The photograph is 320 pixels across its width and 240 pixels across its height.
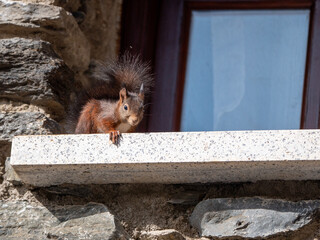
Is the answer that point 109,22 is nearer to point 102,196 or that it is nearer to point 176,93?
point 176,93

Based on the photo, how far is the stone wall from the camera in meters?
2.07

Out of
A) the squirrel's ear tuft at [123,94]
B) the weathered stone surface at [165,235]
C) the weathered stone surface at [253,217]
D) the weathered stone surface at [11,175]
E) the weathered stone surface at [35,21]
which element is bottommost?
the weathered stone surface at [165,235]

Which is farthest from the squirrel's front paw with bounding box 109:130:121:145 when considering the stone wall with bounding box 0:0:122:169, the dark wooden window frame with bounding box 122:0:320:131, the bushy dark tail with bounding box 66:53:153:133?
the dark wooden window frame with bounding box 122:0:320:131

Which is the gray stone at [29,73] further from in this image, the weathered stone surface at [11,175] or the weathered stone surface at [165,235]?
the weathered stone surface at [165,235]

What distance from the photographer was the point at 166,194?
1.94 metres

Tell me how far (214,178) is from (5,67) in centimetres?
70

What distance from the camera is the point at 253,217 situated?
5.86 ft

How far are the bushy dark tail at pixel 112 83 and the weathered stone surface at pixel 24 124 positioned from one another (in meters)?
0.15

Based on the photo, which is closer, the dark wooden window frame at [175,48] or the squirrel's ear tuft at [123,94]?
the squirrel's ear tuft at [123,94]

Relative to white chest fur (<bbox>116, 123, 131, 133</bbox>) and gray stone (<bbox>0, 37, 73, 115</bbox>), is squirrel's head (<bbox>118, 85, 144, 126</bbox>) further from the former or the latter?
gray stone (<bbox>0, 37, 73, 115</bbox>)

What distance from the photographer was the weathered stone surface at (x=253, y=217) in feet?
5.81

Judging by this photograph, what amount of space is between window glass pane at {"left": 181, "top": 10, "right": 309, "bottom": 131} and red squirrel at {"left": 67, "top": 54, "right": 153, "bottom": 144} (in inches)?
10.7

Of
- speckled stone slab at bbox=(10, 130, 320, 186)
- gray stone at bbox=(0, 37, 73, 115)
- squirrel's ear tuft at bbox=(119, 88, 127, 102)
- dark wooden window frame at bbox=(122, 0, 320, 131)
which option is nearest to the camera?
speckled stone slab at bbox=(10, 130, 320, 186)

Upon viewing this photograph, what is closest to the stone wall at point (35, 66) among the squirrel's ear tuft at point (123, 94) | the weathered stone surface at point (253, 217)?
the squirrel's ear tuft at point (123, 94)
